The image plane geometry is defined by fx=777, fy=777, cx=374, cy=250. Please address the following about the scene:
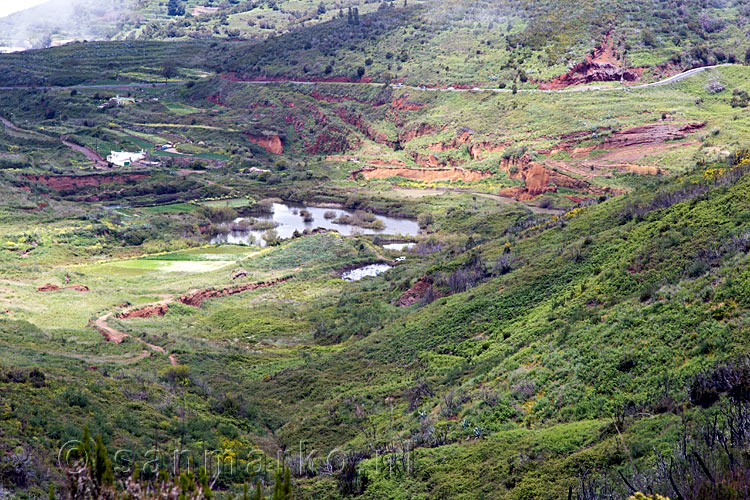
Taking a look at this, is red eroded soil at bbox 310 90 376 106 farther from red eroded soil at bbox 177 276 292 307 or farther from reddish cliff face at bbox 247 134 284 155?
red eroded soil at bbox 177 276 292 307

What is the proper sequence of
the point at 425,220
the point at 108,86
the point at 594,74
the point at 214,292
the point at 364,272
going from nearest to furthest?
the point at 214,292 → the point at 364,272 → the point at 425,220 → the point at 594,74 → the point at 108,86

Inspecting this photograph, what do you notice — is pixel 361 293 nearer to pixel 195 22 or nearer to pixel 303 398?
pixel 303 398

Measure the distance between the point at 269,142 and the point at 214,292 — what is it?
57.8m

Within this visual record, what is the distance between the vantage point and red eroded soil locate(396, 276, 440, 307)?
1356 inches

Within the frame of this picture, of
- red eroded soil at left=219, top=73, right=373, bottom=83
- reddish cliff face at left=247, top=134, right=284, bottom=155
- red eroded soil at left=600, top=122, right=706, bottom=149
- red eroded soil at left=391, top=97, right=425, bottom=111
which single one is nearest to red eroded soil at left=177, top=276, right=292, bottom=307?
red eroded soil at left=600, top=122, right=706, bottom=149

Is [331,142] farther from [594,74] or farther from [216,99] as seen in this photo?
[594,74]

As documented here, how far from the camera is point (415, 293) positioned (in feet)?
115

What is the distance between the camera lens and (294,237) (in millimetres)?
62562

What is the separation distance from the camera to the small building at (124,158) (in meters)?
85.6

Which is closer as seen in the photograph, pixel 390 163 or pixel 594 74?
pixel 390 163

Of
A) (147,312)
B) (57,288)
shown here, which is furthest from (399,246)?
(57,288)

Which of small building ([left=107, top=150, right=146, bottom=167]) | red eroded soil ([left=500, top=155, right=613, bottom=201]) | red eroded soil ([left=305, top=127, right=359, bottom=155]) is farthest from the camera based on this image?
red eroded soil ([left=305, top=127, right=359, bottom=155])

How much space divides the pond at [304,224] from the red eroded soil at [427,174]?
9763mm

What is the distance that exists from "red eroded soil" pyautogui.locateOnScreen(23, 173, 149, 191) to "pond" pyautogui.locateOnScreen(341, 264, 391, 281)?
3768 centimetres
